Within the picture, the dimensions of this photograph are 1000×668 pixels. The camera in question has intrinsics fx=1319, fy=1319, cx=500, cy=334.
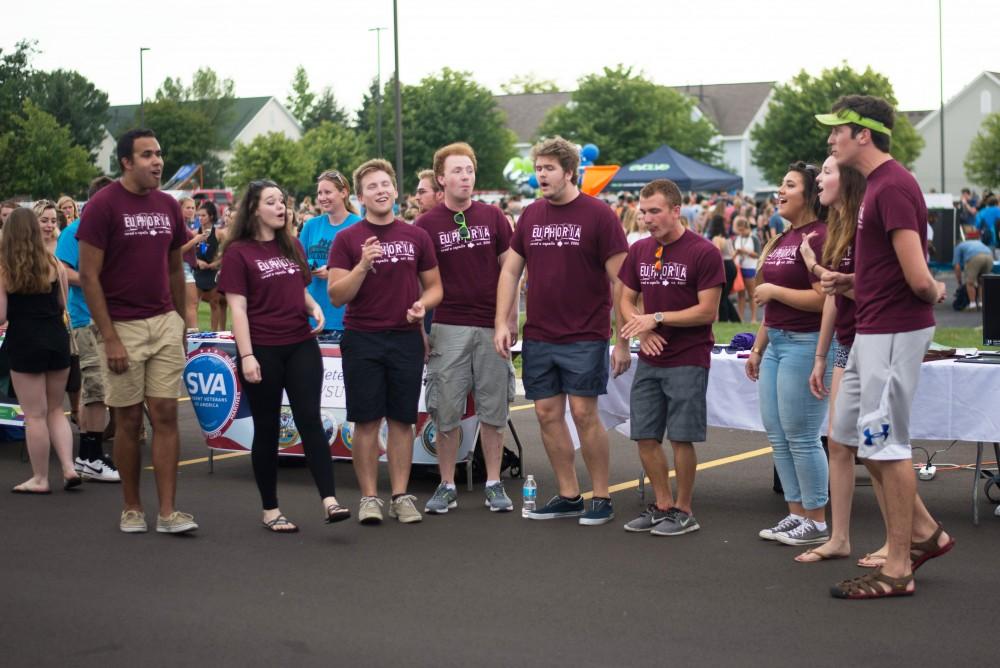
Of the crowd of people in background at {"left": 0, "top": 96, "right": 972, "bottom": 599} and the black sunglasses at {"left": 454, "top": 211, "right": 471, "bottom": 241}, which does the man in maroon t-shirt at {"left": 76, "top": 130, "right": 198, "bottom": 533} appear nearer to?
the crowd of people in background at {"left": 0, "top": 96, "right": 972, "bottom": 599}

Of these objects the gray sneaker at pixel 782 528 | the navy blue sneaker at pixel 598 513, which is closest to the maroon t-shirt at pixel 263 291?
the navy blue sneaker at pixel 598 513

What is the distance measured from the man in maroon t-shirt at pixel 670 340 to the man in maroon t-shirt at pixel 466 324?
93 cm

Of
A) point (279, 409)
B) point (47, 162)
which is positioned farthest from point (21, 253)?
point (47, 162)

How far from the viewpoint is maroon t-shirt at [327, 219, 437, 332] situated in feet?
24.6

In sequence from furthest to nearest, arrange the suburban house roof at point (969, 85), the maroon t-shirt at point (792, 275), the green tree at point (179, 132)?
1. the suburban house roof at point (969, 85)
2. the green tree at point (179, 132)
3. the maroon t-shirt at point (792, 275)

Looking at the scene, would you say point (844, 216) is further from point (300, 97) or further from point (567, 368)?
point (300, 97)

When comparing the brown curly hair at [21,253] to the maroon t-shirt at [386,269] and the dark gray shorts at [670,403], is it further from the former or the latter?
the dark gray shorts at [670,403]

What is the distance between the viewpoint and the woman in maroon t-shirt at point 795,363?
22.0 feet

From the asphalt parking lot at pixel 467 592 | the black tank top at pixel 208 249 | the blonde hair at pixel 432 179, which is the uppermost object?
the blonde hair at pixel 432 179

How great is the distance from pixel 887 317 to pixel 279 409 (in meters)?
3.34

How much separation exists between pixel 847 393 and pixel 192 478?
15.7 feet

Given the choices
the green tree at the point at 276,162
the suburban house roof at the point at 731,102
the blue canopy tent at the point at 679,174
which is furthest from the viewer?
the suburban house roof at the point at 731,102

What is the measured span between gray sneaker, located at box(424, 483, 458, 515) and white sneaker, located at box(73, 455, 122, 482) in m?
2.29

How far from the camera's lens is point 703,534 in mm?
7062
